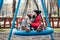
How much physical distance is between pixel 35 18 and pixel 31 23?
153mm

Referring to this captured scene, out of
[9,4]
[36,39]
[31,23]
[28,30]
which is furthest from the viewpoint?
[9,4]

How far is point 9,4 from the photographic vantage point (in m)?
17.3

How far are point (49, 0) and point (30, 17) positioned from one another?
14.0 metres

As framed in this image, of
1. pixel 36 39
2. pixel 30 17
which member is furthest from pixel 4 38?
pixel 30 17

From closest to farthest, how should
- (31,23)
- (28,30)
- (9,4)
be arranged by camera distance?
(28,30) < (31,23) < (9,4)

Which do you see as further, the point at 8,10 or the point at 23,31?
the point at 8,10

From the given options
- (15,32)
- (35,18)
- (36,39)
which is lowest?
(36,39)

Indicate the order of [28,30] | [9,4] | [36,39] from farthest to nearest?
1. [9,4]
2. [36,39]
3. [28,30]

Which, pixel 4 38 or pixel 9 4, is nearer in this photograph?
pixel 4 38

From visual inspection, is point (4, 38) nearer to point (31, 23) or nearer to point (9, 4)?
point (31, 23)

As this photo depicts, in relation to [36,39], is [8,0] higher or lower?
higher

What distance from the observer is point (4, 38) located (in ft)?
22.6

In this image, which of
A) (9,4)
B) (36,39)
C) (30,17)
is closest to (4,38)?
(36,39)

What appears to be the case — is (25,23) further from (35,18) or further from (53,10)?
(53,10)
